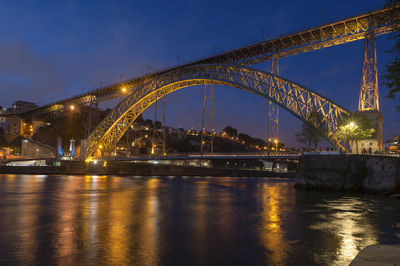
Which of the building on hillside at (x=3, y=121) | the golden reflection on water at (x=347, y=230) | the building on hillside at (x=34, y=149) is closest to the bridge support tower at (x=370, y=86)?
the golden reflection on water at (x=347, y=230)

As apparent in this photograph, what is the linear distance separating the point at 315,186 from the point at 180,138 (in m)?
110

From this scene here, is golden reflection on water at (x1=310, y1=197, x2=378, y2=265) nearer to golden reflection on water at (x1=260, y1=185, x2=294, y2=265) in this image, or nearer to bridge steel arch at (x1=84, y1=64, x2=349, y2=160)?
golden reflection on water at (x1=260, y1=185, x2=294, y2=265)

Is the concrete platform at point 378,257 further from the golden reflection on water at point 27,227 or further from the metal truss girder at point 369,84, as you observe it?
the metal truss girder at point 369,84

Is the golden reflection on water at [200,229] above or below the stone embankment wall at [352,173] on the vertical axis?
below

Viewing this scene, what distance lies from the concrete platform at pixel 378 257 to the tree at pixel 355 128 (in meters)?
23.0

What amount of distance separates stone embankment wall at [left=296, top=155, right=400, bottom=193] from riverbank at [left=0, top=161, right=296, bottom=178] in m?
33.0

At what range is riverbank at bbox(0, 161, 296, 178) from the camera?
150 ft

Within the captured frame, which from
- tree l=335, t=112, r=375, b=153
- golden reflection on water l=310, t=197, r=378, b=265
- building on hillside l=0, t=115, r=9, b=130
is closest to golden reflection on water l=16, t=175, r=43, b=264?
golden reflection on water l=310, t=197, r=378, b=265

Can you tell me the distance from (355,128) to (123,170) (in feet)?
125

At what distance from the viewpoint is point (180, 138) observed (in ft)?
440

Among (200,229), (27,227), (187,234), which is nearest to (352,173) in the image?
(200,229)

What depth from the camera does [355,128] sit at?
28.3m

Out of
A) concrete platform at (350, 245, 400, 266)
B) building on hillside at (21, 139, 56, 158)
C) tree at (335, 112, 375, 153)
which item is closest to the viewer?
concrete platform at (350, 245, 400, 266)

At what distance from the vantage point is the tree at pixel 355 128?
89.4 feet
